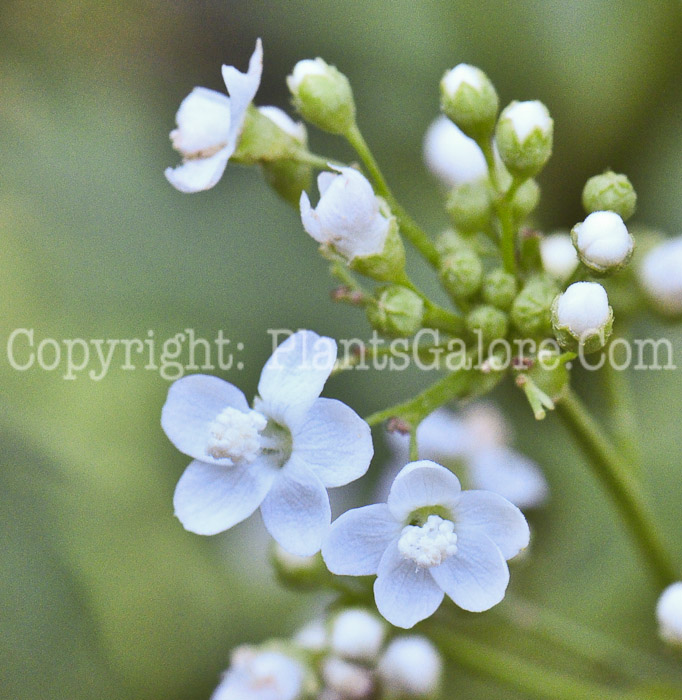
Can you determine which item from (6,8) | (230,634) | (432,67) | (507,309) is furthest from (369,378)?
(6,8)

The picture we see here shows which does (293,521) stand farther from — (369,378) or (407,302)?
(369,378)

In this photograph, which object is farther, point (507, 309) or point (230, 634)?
point (230, 634)

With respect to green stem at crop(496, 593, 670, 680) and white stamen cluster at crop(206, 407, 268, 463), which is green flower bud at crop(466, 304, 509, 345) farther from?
green stem at crop(496, 593, 670, 680)

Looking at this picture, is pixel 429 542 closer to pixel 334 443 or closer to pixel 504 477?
pixel 334 443

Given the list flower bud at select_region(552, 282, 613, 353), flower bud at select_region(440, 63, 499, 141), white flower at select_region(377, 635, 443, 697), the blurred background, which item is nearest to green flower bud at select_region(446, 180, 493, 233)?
flower bud at select_region(440, 63, 499, 141)

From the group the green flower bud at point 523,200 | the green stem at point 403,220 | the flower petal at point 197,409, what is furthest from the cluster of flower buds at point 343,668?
the green flower bud at point 523,200

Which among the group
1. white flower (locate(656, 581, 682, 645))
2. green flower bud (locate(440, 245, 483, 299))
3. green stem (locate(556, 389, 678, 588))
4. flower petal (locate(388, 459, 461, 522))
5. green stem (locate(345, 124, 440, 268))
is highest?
green stem (locate(345, 124, 440, 268))

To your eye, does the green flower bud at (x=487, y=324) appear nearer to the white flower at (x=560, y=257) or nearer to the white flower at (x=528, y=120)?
the white flower at (x=528, y=120)
